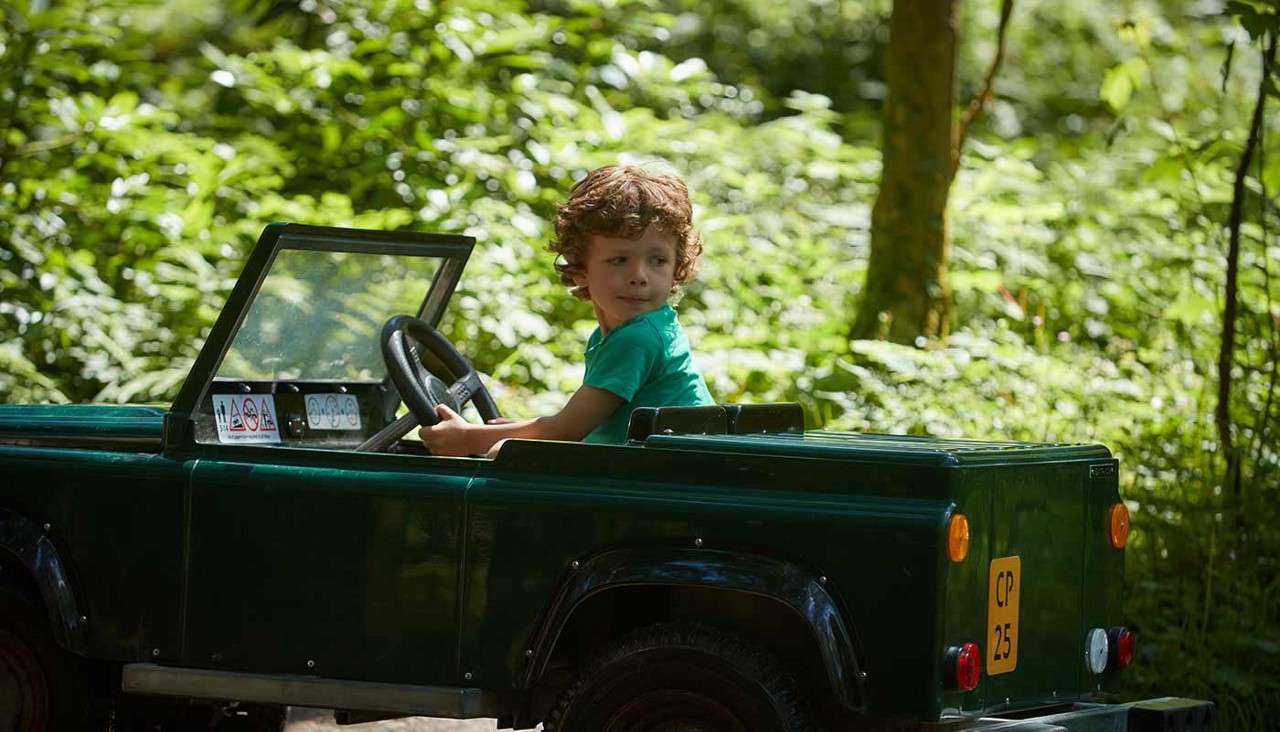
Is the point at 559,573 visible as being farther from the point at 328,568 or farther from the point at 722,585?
the point at 328,568

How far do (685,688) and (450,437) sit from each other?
1.07m

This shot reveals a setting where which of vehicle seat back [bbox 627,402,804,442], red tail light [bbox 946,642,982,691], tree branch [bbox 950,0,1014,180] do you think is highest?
tree branch [bbox 950,0,1014,180]

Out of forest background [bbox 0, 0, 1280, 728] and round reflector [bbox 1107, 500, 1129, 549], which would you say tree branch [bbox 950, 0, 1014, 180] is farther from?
round reflector [bbox 1107, 500, 1129, 549]

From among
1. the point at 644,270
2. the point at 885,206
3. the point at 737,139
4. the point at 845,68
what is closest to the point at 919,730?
the point at 644,270

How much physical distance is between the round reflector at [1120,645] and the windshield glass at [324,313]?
7.67ft

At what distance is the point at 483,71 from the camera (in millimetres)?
9242

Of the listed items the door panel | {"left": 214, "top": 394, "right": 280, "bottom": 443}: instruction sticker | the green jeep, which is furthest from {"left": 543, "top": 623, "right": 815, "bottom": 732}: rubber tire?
{"left": 214, "top": 394, "right": 280, "bottom": 443}: instruction sticker

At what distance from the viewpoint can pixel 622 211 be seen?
14.1ft

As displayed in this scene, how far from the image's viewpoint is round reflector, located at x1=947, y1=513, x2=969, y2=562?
334 cm

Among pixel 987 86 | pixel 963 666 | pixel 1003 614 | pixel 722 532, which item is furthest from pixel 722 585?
pixel 987 86

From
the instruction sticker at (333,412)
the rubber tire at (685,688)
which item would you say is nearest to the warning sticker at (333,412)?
the instruction sticker at (333,412)

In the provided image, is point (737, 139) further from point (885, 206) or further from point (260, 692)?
point (260, 692)

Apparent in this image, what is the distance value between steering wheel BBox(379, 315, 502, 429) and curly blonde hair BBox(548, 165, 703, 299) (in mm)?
483

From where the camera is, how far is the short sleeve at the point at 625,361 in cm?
414
